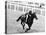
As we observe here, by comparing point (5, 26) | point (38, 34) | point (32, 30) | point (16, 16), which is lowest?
point (38, 34)

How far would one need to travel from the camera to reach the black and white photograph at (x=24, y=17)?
196 cm

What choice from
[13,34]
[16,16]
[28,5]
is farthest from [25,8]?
[13,34]

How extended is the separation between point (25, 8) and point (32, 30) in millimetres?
702

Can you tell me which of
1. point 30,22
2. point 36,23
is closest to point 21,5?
point 30,22

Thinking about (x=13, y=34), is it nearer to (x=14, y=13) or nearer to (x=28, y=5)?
(x=14, y=13)

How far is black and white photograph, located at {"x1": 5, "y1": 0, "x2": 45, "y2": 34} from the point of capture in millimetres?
1955

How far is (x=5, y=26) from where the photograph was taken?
194 cm

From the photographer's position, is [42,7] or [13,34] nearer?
[13,34]

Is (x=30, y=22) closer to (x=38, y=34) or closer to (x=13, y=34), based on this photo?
(x=38, y=34)

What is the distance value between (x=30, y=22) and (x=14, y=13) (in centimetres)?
55

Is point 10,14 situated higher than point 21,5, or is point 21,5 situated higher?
point 21,5

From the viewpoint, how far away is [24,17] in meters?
2.02

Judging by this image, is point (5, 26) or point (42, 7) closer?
point (5, 26)

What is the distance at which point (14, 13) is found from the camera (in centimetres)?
197
